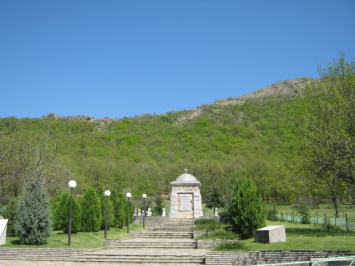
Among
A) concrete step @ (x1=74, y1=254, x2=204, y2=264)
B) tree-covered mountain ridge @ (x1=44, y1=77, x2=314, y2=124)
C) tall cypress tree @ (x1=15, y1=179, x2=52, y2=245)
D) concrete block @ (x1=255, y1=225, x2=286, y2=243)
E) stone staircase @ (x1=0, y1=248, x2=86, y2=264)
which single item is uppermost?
tree-covered mountain ridge @ (x1=44, y1=77, x2=314, y2=124)

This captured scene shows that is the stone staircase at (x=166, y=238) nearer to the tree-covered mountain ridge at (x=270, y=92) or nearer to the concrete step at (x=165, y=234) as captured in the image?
the concrete step at (x=165, y=234)

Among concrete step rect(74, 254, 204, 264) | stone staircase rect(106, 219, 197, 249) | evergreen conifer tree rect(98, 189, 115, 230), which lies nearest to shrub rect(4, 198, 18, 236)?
stone staircase rect(106, 219, 197, 249)

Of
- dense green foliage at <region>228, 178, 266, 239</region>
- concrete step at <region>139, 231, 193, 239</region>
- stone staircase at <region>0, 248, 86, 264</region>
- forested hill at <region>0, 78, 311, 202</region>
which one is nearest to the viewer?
stone staircase at <region>0, 248, 86, 264</region>

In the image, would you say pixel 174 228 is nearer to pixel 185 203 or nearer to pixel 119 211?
pixel 119 211

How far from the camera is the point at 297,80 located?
119 metres

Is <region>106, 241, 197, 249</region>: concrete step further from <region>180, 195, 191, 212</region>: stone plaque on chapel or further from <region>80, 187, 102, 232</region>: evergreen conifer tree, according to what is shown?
<region>180, 195, 191, 212</region>: stone plaque on chapel

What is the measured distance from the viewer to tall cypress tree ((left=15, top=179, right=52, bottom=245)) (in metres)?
15.4

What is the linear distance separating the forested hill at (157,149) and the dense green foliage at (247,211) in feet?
10.9

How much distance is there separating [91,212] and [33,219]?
18.2 feet

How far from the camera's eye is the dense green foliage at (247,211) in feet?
56.3

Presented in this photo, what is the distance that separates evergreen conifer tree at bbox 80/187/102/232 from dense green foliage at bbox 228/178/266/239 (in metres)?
8.05

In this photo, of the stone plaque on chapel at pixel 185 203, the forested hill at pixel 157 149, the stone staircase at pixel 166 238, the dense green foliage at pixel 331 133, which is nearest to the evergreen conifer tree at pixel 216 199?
the forested hill at pixel 157 149

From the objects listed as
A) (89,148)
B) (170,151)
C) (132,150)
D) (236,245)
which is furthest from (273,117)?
(236,245)

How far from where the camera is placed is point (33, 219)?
15.3 meters
